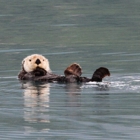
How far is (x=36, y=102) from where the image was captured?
10.7 m

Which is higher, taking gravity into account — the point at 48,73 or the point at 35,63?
the point at 35,63

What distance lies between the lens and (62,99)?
424 inches

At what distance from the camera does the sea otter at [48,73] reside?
11.5 m

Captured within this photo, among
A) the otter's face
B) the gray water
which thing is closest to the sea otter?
the otter's face

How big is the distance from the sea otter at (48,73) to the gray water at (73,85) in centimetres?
10

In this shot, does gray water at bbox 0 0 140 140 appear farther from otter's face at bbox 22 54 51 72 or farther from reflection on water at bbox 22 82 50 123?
otter's face at bbox 22 54 51 72

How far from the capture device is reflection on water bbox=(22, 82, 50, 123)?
961 cm

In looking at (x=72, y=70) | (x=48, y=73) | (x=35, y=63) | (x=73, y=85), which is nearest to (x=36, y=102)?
(x=73, y=85)

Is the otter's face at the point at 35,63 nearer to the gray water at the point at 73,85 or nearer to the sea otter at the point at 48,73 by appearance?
the sea otter at the point at 48,73

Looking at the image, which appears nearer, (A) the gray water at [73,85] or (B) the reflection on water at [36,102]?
(A) the gray water at [73,85]

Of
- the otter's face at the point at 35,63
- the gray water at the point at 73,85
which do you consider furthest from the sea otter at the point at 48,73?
the gray water at the point at 73,85

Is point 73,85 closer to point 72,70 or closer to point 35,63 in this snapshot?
point 72,70

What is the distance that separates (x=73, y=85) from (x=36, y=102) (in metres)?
1.19

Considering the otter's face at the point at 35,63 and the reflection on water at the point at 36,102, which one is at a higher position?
the otter's face at the point at 35,63
